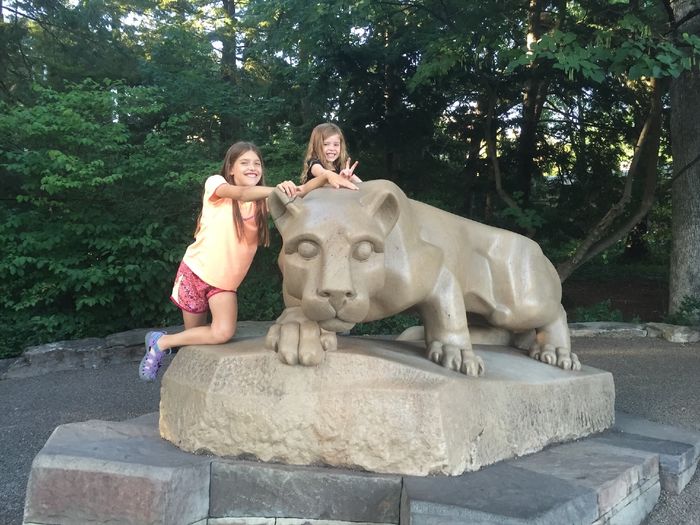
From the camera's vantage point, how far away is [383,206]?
2.78 meters

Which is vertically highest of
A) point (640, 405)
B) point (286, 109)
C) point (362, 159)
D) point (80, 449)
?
point (286, 109)

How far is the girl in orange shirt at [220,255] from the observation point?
10.6 ft

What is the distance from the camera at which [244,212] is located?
3.32 metres

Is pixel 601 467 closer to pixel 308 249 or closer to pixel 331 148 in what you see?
pixel 308 249

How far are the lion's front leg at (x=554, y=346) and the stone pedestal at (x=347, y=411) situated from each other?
73 centimetres

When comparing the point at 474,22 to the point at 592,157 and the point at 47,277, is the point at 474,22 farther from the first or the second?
the point at 47,277

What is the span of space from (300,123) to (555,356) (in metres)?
8.36

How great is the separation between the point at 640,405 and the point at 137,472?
4.28m

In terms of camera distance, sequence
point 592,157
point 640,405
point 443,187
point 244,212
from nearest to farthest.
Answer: point 244,212 < point 640,405 < point 443,187 < point 592,157

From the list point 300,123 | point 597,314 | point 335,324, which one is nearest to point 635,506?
point 335,324

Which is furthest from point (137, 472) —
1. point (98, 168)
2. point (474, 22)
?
point (474, 22)

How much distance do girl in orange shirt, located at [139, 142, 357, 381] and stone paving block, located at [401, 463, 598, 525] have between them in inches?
51.6

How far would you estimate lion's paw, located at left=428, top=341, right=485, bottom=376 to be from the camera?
9.92 feet

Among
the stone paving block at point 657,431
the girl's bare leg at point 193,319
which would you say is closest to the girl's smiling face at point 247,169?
the girl's bare leg at point 193,319
